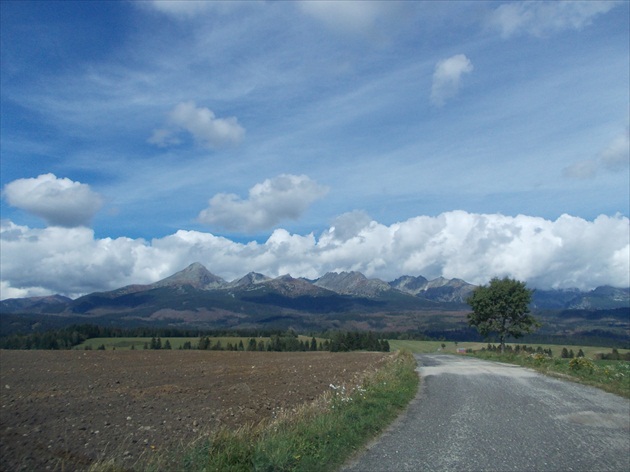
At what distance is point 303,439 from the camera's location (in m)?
9.80

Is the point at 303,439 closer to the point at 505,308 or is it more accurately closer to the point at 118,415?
the point at 118,415

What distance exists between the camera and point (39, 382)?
2677cm

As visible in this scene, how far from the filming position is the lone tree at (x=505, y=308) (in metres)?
58.3

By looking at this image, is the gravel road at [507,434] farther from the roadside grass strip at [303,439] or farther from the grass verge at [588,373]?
the grass verge at [588,373]

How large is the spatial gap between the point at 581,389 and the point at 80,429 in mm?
18828

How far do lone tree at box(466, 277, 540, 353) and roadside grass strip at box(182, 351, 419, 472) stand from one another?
47.8m

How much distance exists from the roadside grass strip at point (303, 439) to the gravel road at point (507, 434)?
0.49 meters

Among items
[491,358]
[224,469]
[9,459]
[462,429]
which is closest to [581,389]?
[462,429]

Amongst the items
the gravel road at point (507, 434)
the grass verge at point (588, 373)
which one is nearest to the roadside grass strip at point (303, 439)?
the gravel road at point (507, 434)

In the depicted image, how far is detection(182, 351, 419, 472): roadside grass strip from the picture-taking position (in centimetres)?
831

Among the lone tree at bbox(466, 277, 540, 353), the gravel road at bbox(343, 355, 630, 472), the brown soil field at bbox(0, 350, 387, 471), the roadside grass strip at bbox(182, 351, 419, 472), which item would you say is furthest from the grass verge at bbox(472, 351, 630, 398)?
the lone tree at bbox(466, 277, 540, 353)

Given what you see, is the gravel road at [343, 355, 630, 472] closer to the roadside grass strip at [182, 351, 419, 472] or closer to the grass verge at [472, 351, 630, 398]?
the roadside grass strip at [182, 351, 419, 472]

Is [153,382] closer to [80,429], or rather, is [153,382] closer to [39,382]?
[39,382]

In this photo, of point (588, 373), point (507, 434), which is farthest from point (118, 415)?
point (588, 373)
